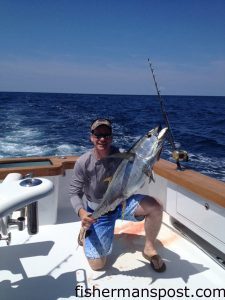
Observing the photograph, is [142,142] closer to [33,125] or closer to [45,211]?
[45,211]

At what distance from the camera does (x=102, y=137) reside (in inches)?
105

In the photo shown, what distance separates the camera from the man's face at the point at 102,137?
262 centimetres

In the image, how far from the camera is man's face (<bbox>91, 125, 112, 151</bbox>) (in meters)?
2.62

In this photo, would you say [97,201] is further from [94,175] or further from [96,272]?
[96,272]

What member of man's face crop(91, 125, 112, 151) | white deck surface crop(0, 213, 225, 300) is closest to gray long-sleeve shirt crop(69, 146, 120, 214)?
man's face crop(91, 125, 112, 151)

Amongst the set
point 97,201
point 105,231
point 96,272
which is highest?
point 97,201

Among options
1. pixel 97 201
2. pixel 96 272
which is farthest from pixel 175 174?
pixel 96 272

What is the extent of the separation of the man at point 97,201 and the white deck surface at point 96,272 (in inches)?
4.8

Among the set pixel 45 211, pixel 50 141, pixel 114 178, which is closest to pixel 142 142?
pixel 114 178

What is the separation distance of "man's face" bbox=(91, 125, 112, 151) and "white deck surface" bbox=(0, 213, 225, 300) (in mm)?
958

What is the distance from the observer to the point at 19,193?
5.97 feet

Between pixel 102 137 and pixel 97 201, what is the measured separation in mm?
538

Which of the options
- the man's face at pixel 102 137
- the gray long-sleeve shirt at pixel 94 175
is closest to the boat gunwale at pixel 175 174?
the gray long-sleeve shirt at pixel 94 175

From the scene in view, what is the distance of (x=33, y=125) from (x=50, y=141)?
375 cm
